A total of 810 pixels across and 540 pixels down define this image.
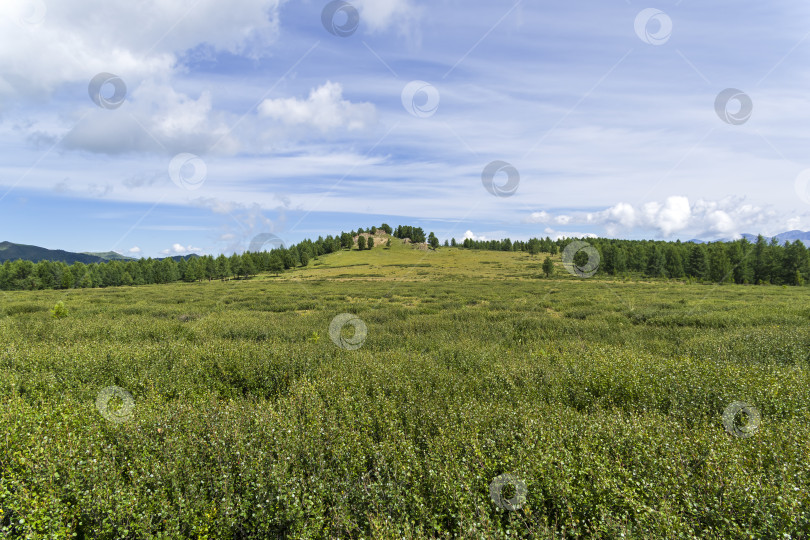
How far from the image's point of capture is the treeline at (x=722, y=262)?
7488 cm

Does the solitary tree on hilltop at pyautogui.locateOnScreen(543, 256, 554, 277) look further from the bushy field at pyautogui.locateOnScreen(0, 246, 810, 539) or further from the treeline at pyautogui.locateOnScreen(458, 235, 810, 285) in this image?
the bushy field at pyautogui.locateOnScreen(0, 246, 810, 539)

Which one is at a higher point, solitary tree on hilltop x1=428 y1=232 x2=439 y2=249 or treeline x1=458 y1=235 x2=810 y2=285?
solitary tree on hilltop x1=428 y1=232 x2=439 y2=249

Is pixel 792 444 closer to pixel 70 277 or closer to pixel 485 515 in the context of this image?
pixel 485 515

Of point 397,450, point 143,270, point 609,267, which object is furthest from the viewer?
point 143,270

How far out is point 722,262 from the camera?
3233 inches

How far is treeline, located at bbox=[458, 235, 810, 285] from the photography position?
246 feet

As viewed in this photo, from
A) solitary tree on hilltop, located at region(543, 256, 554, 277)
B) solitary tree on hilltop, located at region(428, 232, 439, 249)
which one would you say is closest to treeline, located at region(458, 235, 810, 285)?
solitary tree on hilltop, located at region(543, 256, 554, 277)

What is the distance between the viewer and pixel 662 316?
74.0 ft

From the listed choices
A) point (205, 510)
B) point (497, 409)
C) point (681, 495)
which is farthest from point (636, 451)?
point (205, 510)

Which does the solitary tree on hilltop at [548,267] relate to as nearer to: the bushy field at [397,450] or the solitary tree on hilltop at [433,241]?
the bushy field at [397,450]

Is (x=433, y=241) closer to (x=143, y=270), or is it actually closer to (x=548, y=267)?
(x=548, y=267)

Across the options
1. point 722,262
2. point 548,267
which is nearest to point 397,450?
point 548,267

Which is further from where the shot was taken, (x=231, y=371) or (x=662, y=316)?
(x=662, y=316)

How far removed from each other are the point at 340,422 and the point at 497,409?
2909 millimetres
